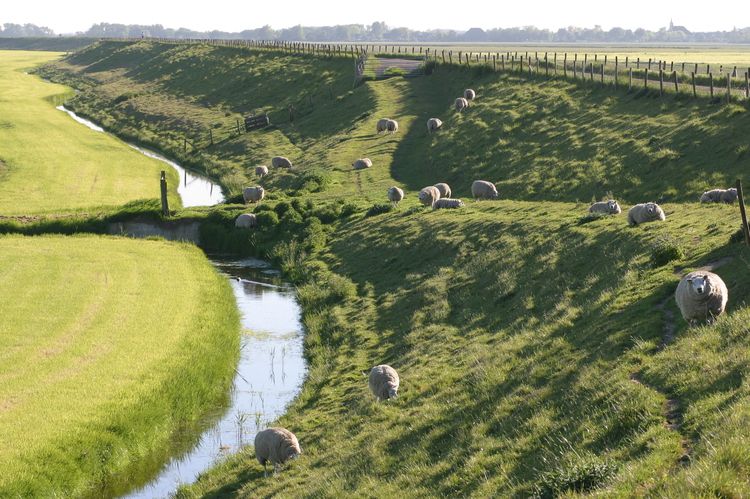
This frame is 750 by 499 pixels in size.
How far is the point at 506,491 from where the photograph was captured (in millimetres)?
18875

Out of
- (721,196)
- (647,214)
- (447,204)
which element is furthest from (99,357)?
(721,196)

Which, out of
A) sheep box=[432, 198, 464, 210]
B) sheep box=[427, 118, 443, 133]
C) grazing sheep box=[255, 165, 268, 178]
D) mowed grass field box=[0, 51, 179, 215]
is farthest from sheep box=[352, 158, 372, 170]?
sheep box=[432, 198, 464, 210]

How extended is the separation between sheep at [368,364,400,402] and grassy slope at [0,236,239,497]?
6.67 metres

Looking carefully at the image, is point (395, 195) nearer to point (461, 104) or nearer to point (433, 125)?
point (433, 125)

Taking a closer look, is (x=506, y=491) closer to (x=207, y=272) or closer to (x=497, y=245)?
(x=497, y=245)

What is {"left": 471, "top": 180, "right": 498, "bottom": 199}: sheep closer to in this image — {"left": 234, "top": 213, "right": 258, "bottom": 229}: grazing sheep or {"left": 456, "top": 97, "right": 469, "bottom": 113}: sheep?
{"left": 234, "top": 213, "right": 258, "bottom": 229}: grazing sheep

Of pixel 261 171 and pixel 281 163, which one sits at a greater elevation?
pixel 281 163

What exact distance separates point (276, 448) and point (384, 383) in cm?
424

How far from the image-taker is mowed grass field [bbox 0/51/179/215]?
68562 mm

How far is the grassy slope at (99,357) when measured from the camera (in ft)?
87.4

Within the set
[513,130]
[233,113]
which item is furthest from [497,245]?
[233,113]

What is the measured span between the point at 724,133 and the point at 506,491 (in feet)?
125

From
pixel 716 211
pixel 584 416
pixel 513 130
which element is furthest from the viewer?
pixel 513 130

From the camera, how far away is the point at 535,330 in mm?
30094
